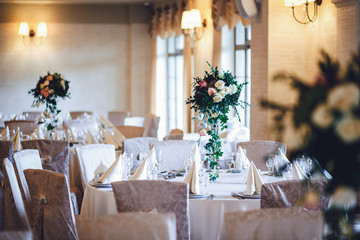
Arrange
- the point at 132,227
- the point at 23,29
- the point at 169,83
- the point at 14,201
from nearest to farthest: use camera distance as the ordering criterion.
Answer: the point at 132,227 < the point at 14,201 < the point at 23,29 < the point at 169,83

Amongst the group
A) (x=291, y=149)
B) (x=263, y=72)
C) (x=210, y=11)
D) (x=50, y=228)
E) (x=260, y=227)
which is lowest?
(x=50, y=228)

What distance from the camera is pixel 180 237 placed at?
330 centimetres

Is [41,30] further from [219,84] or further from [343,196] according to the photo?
[343,196]

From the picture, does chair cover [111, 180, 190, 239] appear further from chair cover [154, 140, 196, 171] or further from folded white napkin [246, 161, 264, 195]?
chair cover [154, 140, 196, 171]

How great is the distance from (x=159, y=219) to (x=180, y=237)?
95 centimetres

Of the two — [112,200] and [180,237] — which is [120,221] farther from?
[112,200]

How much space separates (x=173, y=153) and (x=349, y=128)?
383 centimetres

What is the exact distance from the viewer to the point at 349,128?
5.48ft

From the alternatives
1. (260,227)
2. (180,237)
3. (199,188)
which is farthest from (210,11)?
(260,227)

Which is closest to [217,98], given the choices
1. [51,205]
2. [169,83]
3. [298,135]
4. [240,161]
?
[240,161]

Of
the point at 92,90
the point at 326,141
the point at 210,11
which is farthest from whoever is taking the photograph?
the point at 92,90

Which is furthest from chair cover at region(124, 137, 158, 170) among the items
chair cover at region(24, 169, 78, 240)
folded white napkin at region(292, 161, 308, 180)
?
chair cover at region(24, 169, 78, 240)

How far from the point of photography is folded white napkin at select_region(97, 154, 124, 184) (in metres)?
4.15

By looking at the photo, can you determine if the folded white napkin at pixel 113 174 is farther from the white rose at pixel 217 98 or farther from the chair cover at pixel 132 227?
the chair cover at pixel 132 227
